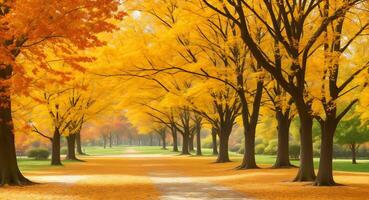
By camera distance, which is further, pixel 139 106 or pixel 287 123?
pixel 139 106

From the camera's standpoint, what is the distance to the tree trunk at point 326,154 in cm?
1778

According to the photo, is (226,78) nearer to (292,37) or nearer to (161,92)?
(292,37)

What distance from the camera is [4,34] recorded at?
13.7 m

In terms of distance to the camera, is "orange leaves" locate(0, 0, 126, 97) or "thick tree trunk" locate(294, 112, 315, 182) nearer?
"orange leaves" locate(0, 0, 126, 97)

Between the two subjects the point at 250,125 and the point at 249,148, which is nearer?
the point at 250,125

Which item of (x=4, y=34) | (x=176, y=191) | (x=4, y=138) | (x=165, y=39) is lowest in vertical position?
(x=176, y=191)

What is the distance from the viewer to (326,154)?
18.4 meters

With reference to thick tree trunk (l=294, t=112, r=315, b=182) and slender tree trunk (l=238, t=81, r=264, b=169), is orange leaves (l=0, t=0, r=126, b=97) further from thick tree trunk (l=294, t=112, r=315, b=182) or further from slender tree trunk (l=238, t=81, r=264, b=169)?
slender tree trunk (l=238, t=81, r=264, b=169)

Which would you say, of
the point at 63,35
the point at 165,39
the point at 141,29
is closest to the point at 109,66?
the point at 165,39

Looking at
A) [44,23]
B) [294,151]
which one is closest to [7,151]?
[44,23]

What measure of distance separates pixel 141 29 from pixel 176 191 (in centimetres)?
1488

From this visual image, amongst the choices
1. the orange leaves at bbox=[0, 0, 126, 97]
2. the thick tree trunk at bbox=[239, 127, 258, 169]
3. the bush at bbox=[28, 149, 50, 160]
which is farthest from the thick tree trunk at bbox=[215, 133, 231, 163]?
the orange leaves at bbox=[0, 0, 126, 97]

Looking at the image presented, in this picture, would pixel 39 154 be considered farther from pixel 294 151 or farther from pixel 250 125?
pixel 250 125

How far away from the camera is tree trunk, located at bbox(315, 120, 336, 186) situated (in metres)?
17.8
